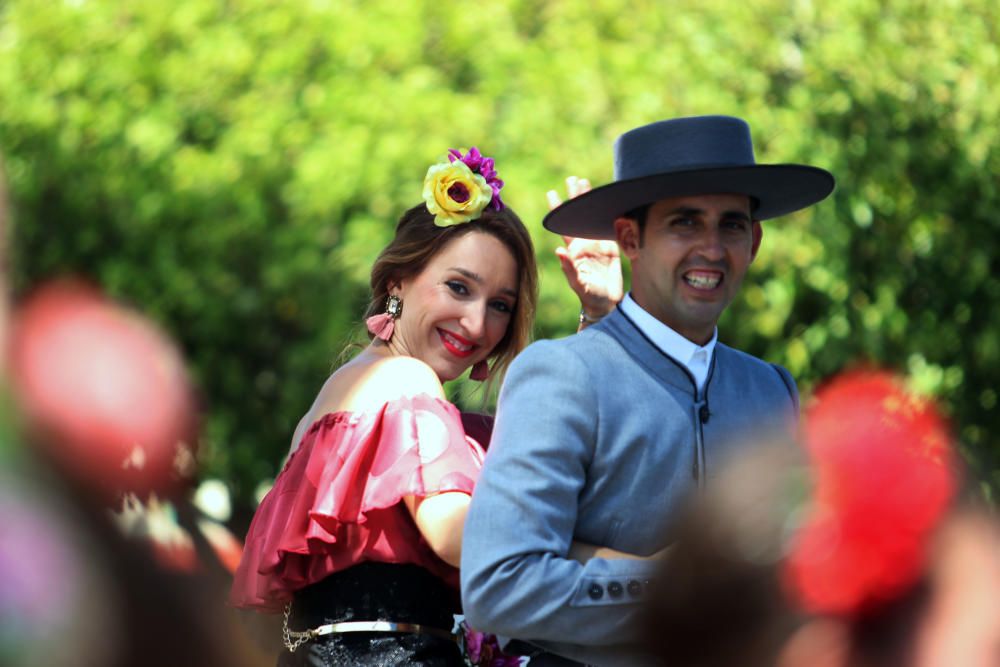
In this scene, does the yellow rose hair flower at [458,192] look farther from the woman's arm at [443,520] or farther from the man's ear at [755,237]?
the woman's arm at [443,520]

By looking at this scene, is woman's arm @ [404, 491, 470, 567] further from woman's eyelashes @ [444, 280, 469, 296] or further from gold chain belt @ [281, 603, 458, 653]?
woman's eyelashes @ [444, 280, 469, 296]

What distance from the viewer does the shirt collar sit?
2410 mm

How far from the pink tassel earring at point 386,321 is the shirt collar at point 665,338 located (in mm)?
802

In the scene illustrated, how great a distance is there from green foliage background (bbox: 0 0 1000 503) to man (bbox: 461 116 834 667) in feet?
7.49

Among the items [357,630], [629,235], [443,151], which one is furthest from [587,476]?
[443,151]

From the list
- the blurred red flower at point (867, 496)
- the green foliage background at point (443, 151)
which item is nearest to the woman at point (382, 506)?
the blurred red flower at point (867, 496)

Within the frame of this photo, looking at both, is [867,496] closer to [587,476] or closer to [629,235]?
[587,476]

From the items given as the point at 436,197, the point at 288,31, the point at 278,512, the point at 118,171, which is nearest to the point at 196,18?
the point at 288,31

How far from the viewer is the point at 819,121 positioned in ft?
17.0

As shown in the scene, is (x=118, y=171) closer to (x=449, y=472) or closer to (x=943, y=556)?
(x=449, y=472)

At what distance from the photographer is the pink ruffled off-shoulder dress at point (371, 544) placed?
263cm

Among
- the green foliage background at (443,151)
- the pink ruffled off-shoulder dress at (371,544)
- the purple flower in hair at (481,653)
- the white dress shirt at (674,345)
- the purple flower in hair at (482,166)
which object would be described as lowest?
the purple flower in hair at (481,653)

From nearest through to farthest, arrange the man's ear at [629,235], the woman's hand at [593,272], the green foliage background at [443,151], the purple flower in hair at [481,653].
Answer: the man's ear at [629,235], the purple flower in hair at [481,653], the woman's hand at [593,272], the green foliage background at [443,151]

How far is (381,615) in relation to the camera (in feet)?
8.70
